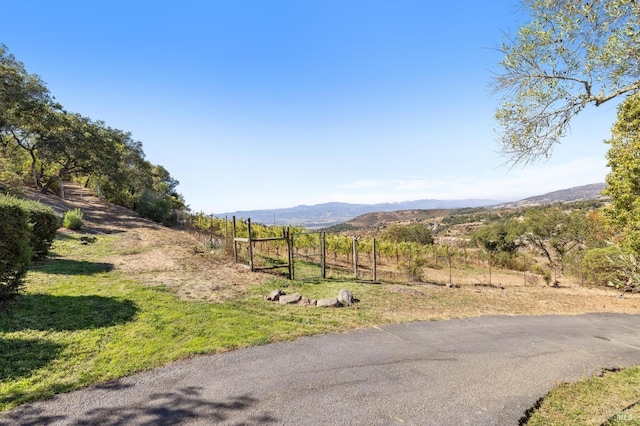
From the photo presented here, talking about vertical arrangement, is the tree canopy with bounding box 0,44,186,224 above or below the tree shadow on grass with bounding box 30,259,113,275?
above

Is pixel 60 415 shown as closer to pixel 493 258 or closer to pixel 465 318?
pixel 465 318

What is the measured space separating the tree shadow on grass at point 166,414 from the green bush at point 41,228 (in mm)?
9551

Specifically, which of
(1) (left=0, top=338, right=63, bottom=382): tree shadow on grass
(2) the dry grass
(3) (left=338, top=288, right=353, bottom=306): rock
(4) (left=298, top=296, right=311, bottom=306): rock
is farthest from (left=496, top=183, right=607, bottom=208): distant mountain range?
(1) (left=0, top=338, right=63, bottom=382): tree shadow on grass

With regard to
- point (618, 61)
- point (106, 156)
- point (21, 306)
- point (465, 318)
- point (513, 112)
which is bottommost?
point (465, 318)

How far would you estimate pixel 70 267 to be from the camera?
10820mm

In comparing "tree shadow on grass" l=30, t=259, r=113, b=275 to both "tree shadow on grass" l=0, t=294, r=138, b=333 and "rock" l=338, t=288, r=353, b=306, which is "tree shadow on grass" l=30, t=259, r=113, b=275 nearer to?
"tree shadow on grass" l=0, t=294, r=138, b=333

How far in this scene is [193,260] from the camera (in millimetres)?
14102

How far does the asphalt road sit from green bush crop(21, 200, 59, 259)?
9.56 m

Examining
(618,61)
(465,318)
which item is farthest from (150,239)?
(618,61)

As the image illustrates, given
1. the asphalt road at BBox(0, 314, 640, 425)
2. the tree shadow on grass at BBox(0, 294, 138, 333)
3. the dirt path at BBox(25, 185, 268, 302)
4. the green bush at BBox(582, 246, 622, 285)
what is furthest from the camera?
the green bush at BBox(582, 246, 622, 285)

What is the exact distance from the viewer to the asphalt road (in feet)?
13.0

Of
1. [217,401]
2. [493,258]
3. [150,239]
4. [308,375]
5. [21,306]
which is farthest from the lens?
[493,258]

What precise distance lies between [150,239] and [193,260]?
19.4 ft

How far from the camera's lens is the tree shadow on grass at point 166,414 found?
3711 millimetres
